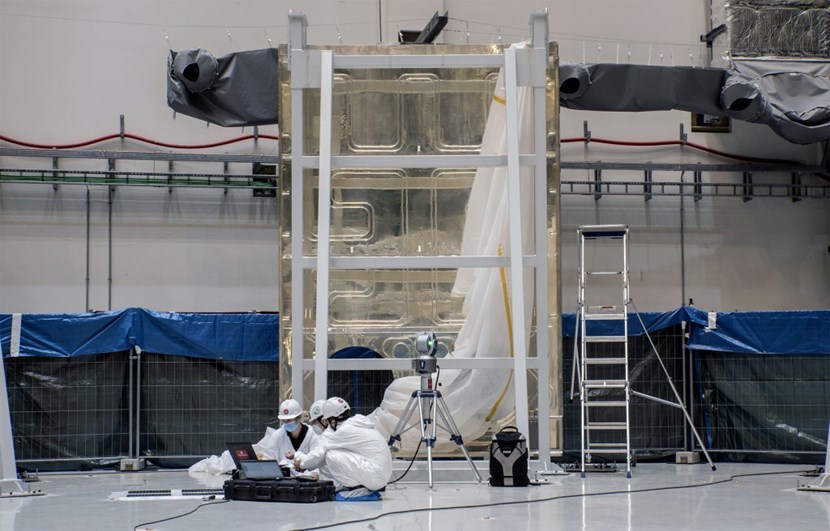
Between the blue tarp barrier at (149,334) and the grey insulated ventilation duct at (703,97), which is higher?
the grey insulated ventilation duct at (703,97)

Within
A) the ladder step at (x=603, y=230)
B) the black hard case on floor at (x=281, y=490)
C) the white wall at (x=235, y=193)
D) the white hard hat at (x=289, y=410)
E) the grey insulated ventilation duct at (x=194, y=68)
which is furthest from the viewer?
the white wall at (x=235, y=193)

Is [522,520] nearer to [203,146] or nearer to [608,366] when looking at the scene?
[608,366]

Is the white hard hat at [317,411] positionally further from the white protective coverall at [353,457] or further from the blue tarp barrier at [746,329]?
the blue tarp barrier at [746,329]

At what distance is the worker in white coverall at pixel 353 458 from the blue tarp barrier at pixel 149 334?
3965 mm

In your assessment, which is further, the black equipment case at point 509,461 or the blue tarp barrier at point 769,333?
the blue tarp barrier at point 769,333

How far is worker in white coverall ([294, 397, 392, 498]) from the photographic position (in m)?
9.46

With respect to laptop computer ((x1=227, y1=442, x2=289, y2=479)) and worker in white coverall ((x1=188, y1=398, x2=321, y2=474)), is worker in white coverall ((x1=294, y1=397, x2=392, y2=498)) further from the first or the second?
worker in white coverall ((x1=188, y1=398, x2=321, y2=474))

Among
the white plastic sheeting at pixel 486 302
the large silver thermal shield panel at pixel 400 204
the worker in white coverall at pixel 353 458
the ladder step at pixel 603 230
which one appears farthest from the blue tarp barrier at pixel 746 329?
the worker in white coverall at pixel 353 458

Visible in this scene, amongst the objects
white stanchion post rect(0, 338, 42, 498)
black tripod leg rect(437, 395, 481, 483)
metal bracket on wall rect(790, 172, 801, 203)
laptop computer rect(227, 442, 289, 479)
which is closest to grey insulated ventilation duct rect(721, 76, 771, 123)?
metal bracket on wall rect(790, 172, 801, 203)

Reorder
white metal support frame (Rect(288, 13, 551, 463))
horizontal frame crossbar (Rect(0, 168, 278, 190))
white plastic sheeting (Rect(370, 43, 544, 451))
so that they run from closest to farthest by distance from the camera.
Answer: white metal support frame (Rect(288, 13, 551, 463)) → white plastic sheeting (Rect(370, 43, 544, 451)) → horizontal frame crossbar (Rect(0, 168, 278, 190))

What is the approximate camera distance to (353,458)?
9.49 meters

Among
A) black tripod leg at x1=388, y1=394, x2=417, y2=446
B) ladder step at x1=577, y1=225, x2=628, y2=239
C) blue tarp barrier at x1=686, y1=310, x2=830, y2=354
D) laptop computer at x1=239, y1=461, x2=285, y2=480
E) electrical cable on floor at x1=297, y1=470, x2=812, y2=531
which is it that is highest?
ladder step at x1=577, y1=225, x2=628, y2=239

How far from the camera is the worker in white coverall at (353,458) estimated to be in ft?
31.0

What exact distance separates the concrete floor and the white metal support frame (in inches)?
50.9
